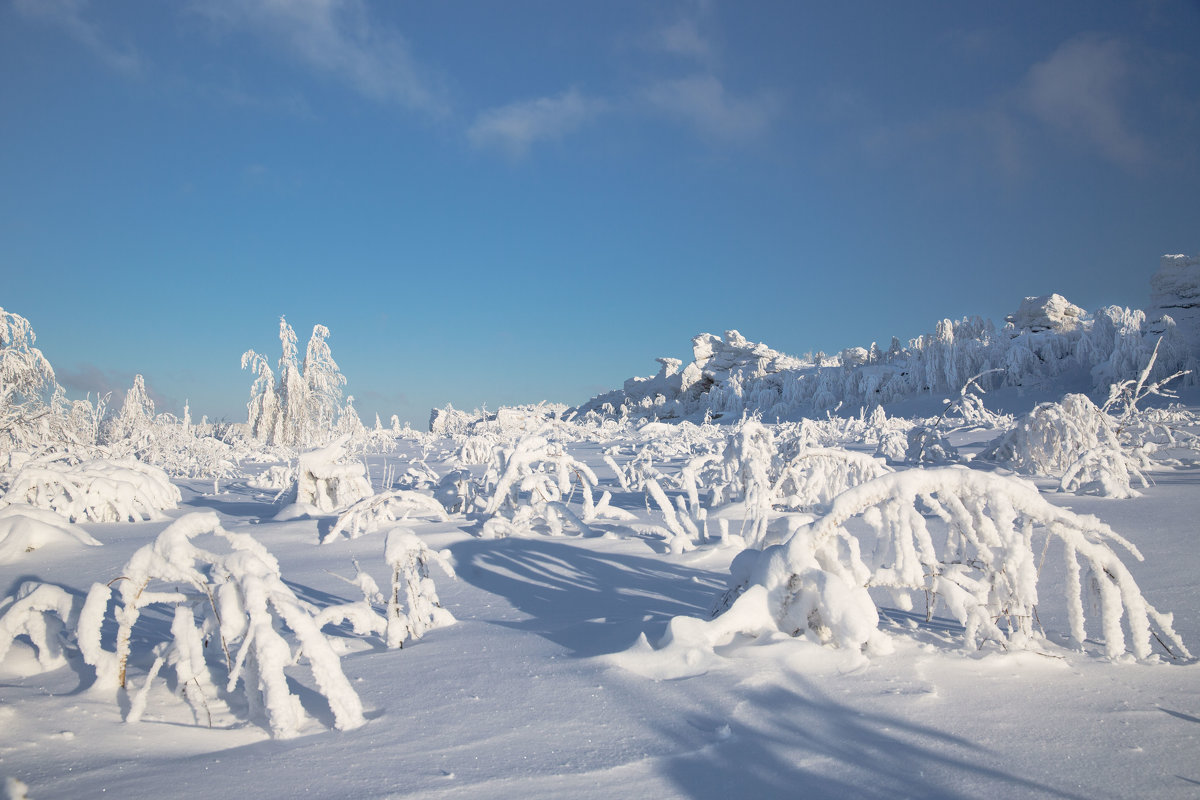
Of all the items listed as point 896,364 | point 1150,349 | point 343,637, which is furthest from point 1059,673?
point 896,364

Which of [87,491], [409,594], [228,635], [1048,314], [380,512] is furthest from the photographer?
[1048,314]

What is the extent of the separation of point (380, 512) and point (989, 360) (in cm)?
2441

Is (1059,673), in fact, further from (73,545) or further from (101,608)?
(73,545)

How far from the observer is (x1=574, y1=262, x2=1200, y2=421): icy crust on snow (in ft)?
64.4

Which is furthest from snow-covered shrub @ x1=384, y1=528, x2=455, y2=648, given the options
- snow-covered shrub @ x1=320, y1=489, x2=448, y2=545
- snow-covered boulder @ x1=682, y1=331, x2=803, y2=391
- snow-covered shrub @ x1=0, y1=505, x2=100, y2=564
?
snow-covered boulder @ x1=682, y1=331, x2=803, y2=391

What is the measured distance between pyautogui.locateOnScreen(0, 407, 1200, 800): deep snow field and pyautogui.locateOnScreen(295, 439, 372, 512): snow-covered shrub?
3.74m

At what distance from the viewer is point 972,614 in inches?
82.1

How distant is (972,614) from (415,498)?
179 inches

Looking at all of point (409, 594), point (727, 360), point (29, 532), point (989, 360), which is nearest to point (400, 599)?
point (409, 594)

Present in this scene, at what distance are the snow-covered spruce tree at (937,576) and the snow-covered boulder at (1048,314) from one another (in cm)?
3498

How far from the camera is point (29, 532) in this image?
14.2 feet

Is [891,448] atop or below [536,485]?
atop

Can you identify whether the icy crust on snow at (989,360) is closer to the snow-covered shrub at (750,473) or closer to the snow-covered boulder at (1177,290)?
the snow-covered boulder at (1177,290)

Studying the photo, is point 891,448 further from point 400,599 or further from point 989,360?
point 989,360
